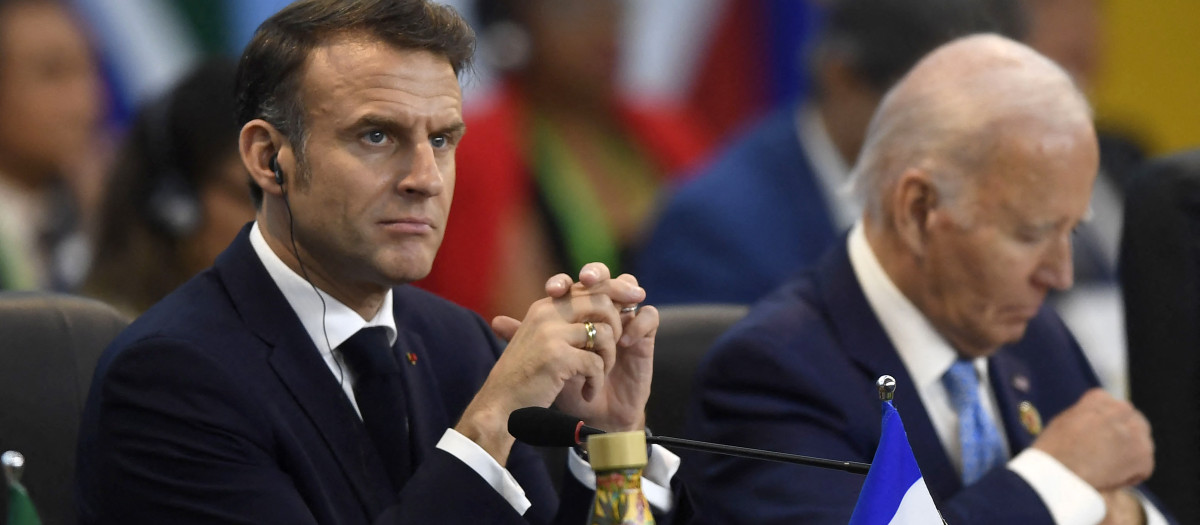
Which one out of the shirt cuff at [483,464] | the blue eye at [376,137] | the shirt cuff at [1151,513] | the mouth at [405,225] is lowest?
the shirt cuff at [1151,513]

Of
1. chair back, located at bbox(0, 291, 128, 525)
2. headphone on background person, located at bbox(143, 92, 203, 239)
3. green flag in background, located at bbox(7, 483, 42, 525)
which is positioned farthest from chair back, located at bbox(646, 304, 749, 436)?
headphone on background person, located at bbox(143, 92, 203, 239)

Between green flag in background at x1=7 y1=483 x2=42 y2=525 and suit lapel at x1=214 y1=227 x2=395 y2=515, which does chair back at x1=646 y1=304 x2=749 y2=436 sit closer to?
suit lapel at x1=214 y1=227 x2=395 y2=515

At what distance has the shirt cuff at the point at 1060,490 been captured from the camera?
223 cm

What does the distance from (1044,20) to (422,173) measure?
143 inches

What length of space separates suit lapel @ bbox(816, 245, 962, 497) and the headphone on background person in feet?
5.13

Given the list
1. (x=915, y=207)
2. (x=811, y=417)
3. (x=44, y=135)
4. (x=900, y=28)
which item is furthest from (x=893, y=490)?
(x=44, y=135)

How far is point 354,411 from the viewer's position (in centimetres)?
198

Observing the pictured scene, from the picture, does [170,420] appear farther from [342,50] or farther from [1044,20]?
[1044,20]

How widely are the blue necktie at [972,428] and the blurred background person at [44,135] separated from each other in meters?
2.19

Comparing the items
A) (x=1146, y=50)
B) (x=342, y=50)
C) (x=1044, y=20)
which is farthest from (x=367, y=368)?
(x=1146, y=50)

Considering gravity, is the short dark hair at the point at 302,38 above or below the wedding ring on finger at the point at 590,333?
above

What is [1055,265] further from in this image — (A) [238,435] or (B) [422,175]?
(A) [238,435]

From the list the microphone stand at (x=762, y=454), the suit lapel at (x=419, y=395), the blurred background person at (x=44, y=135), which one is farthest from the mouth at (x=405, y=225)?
the blurred background person at (x=44, y=135)

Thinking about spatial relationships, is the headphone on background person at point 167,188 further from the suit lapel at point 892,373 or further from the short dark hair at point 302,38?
the suit lapel at point 892,373
